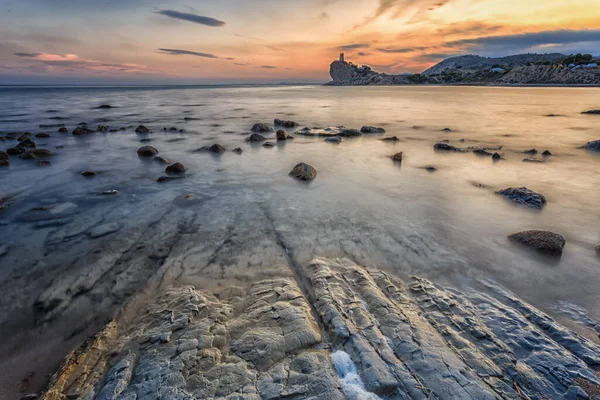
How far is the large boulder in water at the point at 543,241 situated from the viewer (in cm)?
564

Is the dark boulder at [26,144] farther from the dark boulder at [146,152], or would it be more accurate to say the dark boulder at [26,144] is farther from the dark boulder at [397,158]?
the dark boulder at [397,158]

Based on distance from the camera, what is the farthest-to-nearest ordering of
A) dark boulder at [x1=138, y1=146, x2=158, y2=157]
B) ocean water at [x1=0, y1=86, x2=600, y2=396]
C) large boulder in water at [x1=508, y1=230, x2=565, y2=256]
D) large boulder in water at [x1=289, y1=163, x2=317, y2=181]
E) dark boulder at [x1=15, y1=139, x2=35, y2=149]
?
dark boulder at [x1=15, y1=139, x2=35, y2=149], dark boulder at [x1=138, y1=146, x2=158, y2=157], large boulder in water at [x1=289, y1=163, x2=317, y2=181], large boulder in water at [x1=508, y1=230, x2=565, y2=256], ocean water at [x1=0, y1=86, x2=600, y2=396]

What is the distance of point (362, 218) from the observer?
733 cm

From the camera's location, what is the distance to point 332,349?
3369 millimetres

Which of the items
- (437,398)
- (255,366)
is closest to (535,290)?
(437,398)

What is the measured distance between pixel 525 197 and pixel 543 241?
3.01 meters

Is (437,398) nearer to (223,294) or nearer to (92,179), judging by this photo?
(223,294)

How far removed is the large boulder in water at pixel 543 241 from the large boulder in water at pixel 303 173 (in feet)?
20.4

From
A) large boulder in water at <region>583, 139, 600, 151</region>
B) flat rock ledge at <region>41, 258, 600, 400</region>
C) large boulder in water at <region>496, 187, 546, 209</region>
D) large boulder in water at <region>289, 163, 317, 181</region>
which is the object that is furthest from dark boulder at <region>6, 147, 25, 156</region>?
large boulder in water at <region>583, 139, 600, 151</region>

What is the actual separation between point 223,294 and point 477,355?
3.46 m

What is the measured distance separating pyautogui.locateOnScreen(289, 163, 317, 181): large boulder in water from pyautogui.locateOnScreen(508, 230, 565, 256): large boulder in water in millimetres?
6231

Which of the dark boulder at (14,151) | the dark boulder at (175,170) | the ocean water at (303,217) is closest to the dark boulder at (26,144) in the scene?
the dark boulder at (14,151)

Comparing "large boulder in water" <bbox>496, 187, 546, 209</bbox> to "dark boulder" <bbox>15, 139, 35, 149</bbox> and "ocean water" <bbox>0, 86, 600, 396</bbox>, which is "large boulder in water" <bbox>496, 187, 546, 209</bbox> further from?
"dark boulder" <bbox>15, 139, 35, 149</bbox>

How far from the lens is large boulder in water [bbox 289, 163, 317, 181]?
10.4 meters
